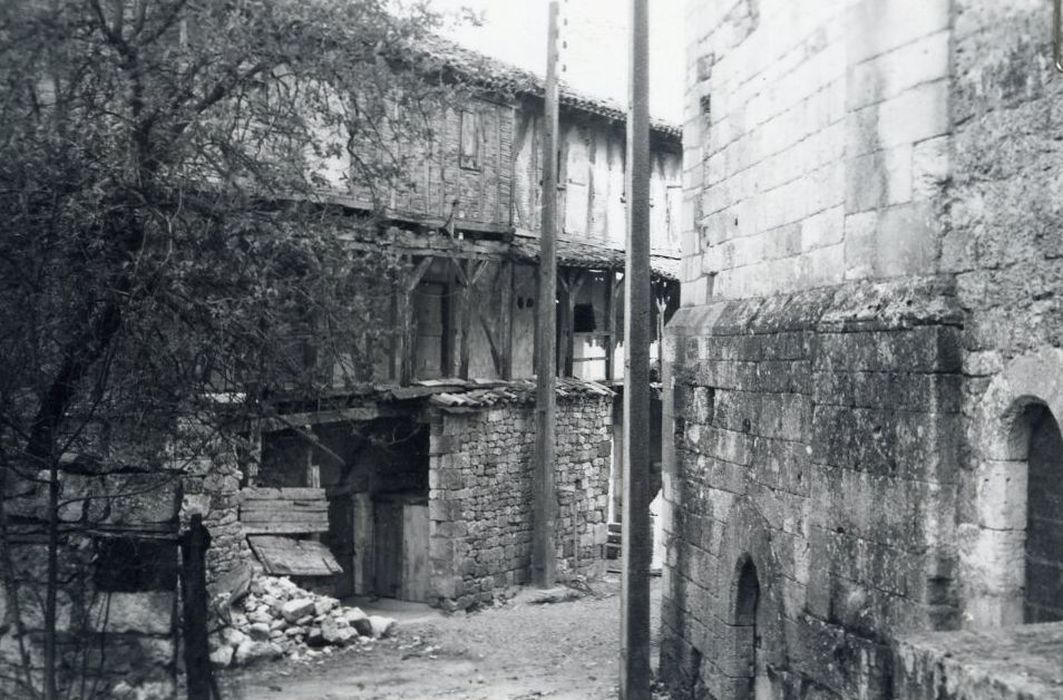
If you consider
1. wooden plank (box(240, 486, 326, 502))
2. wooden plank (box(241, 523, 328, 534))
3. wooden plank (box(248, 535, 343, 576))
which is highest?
wooden plank (box(240, 486, 326, 502))

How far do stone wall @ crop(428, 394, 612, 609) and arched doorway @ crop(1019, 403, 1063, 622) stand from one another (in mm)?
10999

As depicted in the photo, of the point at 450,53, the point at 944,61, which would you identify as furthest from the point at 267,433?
the point at 944,61

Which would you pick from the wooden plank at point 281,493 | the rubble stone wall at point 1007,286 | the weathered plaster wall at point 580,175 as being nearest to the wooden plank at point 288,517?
the wooden plank at point 281,493

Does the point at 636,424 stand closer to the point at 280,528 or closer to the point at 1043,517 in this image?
the point at 1043,517

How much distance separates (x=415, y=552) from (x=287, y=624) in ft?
11.4

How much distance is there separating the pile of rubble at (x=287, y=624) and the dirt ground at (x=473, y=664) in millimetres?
197

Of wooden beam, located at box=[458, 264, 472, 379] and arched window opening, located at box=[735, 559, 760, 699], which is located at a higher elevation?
wooden beam, located at box=[458, 264, 472, 379]

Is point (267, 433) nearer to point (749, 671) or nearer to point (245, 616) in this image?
point (245, 616)

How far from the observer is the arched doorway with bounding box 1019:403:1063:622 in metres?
4.38

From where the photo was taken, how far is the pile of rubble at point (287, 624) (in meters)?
11.3

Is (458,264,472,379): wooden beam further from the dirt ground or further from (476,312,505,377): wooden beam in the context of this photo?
the dirt ground

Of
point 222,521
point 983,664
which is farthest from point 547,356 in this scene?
point 983,664

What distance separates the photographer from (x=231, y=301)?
6.17 meters

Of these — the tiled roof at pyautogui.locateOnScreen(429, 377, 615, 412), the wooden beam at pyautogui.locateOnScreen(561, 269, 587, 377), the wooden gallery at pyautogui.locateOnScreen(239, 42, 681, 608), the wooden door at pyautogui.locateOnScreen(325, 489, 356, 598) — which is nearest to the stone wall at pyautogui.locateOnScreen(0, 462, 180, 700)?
the wooden gallery at pyautogui.locateOnScreen(239, 42, 681, 608)
